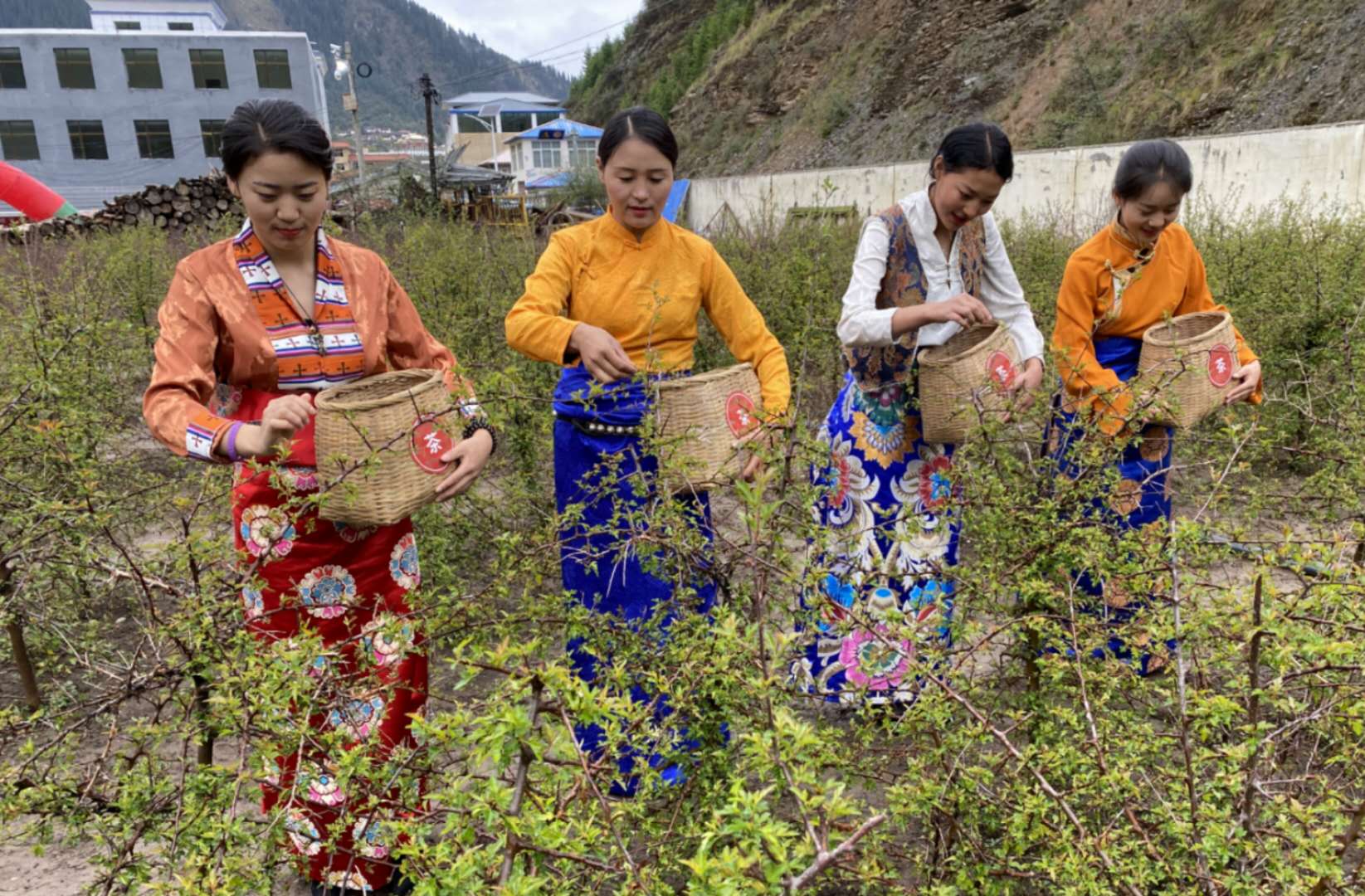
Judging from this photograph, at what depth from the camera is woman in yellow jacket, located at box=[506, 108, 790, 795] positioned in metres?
1.99

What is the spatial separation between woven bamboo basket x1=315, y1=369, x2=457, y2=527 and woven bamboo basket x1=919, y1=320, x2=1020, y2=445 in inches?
44.7

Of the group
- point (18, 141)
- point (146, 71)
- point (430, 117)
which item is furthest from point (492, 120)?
point (430, 117)

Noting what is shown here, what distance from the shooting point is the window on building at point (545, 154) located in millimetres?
52250

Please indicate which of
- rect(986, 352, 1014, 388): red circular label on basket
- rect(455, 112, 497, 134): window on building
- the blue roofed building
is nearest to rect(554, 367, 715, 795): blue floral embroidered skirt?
rect(986, 352, 1014, 388): red circular label on basket

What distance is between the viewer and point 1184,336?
243cm

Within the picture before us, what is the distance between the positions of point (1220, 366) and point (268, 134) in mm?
2327

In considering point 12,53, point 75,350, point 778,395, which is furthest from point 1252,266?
point 12,53

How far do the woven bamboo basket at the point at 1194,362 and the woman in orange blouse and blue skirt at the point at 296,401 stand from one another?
1679mm

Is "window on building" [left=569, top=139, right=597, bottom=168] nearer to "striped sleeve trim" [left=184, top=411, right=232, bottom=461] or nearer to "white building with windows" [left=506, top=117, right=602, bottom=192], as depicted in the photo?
"white building with windows" [left=506, top=117, right=602, bottom=192]

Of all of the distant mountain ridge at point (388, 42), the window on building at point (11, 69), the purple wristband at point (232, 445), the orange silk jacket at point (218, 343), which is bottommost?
the purple wristband at point (232, 445)

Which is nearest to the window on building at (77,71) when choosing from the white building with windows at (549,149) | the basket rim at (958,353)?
the white building with windows at (549,149)

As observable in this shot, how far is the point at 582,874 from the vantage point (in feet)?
3.39

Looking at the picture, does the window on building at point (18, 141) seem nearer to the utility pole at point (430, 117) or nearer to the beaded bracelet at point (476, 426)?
the utility pole at point (430, 117)

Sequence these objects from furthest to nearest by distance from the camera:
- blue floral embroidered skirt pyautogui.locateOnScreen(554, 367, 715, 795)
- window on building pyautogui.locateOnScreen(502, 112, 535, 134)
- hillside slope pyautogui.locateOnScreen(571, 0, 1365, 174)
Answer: window on building pyautogui.locateOnScreen(502, 112, 535, 134) → hillside slope pyautogui.locateOnScreen(571, 0, 1365, 174) → blue floral embroidered skirt pyautogui.locateOnScreen(554, 367, 715, 795)
